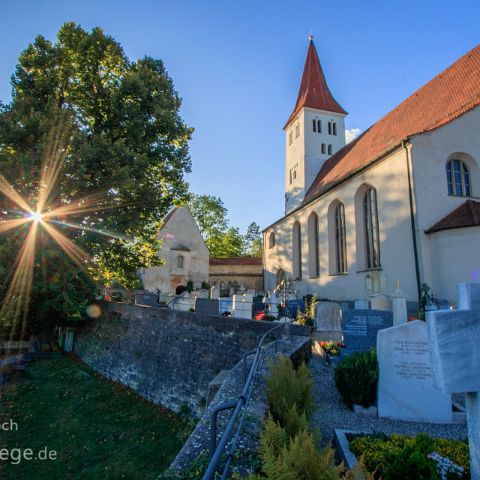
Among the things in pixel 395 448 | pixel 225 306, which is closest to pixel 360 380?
pixel 395 448

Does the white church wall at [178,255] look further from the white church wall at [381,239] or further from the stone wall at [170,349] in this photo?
the stone wall at [170,349]

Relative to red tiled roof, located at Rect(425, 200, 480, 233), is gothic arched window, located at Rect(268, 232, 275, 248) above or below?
above

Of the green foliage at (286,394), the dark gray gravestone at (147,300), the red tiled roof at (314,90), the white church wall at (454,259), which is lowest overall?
the green foliage at (286,394)

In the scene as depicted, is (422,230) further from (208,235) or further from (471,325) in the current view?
(208,235)

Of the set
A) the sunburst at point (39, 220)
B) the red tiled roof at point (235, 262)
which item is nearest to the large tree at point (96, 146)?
the sunburst at point (39, 220)

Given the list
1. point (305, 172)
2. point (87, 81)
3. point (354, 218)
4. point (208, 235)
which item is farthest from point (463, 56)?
point (208, 235)

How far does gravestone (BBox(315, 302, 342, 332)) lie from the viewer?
401 inches

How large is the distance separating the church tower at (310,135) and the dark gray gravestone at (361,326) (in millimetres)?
23028

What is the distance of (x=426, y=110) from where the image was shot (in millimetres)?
18047

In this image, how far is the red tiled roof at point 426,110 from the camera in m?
16.0

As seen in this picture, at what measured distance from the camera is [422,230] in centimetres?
1459

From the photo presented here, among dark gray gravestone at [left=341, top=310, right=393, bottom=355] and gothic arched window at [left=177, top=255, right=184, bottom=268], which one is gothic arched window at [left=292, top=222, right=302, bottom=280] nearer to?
gothic arched window at [left=177, top=255, right=184, bottom=268]

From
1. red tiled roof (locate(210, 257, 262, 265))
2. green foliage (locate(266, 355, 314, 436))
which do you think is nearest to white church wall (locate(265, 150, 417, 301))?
green foliage (locate(266, 355, 314, 436))

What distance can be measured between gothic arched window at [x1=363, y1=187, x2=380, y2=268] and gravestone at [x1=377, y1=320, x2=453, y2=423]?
12360 mm
